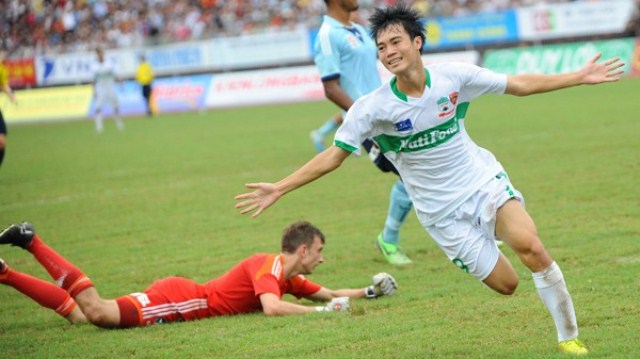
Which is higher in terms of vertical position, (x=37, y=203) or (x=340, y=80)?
(x=340, y=80)

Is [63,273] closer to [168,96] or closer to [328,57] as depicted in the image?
[328,57]

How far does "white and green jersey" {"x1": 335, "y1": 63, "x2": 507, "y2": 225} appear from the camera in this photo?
600cm

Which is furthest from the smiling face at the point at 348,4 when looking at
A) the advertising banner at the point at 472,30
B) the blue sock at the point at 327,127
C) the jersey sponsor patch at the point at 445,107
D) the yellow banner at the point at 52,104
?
the yellow banner at the point at 52,104

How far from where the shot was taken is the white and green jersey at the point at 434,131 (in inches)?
236

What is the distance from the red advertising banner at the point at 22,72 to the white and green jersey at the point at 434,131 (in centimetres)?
4042

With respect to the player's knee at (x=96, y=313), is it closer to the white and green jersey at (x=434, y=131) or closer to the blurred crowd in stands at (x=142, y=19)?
the white and green jersey at (x=434, y=131)

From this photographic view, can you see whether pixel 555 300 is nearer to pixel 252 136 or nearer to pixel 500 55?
pixel 252 136

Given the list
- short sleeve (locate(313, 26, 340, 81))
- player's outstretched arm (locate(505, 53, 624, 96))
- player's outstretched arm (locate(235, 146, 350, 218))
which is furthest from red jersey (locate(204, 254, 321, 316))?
short sleeve (locate(313, 26, 340, 81))

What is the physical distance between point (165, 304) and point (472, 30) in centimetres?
3019

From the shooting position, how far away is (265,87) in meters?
37.0

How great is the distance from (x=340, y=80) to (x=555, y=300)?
4.93 meters

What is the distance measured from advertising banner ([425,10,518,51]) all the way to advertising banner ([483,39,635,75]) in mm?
1866

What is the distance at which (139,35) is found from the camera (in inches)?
1761

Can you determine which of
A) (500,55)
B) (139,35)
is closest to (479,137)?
(500,55)
